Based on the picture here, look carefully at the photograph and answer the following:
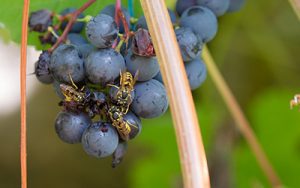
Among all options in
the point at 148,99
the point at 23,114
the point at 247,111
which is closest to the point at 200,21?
the point at 148,99

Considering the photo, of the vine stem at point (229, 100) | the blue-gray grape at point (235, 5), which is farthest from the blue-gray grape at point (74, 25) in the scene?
the vine stem at point (229, 100)

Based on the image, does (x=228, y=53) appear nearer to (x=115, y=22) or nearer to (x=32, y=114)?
(x=32, y=114)

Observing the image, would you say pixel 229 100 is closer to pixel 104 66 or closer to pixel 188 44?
pixel 188 44

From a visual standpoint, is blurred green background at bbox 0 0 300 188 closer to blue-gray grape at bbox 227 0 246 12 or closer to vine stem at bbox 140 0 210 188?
blue-gray grape at bbox 227 0 246 12

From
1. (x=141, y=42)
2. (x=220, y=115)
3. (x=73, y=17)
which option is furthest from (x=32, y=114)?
(x=141, y=42)

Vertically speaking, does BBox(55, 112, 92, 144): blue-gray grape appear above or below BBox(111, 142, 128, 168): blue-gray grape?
above

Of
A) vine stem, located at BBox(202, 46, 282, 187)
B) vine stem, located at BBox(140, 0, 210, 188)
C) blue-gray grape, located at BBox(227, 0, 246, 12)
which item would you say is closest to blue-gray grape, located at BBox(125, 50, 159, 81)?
vine stem, located at BBox(140, 0, 210, 188)
